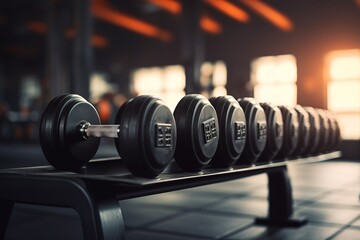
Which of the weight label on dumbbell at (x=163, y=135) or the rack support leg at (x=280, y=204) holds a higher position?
the weight label on dumbbell at (x=163, y=135)

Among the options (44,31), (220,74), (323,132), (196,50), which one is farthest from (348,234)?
(44,31)

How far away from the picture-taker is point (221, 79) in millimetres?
8273

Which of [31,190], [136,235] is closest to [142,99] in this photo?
[31,190]

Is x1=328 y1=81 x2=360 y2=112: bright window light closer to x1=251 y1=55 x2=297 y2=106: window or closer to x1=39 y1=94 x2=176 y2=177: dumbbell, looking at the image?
x1=251 y1=55 x2=297 y2=106: window

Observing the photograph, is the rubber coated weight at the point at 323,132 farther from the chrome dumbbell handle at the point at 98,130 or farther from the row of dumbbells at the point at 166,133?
→ the chrome dumbbell handle at the point at 98,130

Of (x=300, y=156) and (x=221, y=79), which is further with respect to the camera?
(x=221, y=79)

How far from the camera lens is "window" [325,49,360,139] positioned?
21.5ft

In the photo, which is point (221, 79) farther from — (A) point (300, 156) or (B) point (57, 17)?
(A) point (300, 156)

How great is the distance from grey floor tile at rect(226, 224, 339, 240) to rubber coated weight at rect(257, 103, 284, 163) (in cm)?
30

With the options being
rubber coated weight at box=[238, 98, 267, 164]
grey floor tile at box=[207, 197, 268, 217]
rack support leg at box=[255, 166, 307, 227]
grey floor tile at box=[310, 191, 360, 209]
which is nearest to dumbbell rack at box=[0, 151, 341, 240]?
rubber coated weight at box=[238, 98, 267, 164]

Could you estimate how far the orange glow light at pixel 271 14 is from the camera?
6679 mm

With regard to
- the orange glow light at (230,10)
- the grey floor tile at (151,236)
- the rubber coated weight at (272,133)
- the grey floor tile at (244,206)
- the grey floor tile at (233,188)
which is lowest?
the grey floor tile at (233,188)

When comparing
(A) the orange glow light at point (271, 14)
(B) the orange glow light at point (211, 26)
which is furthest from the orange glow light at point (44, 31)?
(A) the orange glow light at point (271, 14)

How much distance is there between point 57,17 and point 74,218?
5250 millimetres
